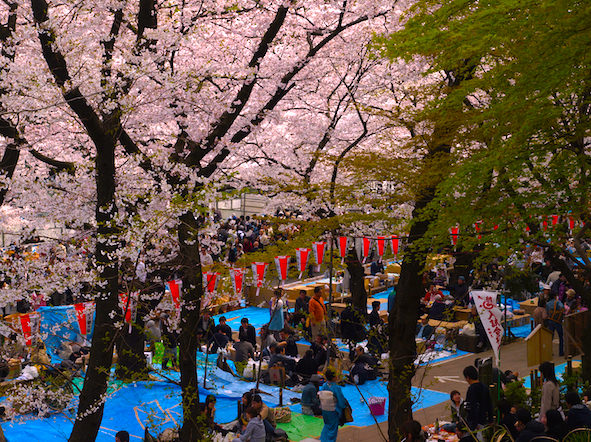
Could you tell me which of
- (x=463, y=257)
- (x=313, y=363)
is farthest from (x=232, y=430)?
(x=463, y=257)

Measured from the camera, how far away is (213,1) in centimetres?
1042

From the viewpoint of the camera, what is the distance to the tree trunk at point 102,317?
314 inches

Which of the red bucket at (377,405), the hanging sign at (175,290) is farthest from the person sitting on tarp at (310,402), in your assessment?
the hanging sign at (175,290)

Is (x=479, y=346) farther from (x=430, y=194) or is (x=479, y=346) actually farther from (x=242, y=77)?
(x=242, y=77)

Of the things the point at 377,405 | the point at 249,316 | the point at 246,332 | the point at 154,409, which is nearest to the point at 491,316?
the point at 377,405

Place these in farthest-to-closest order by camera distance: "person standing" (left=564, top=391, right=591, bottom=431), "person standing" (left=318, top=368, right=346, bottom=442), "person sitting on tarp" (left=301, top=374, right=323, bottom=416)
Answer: "person sitting on tarp" (left=301, top=374, right=323, bottom=416)
"person standing" (left=318, top=368, right=346, bottom=442)
"person standing" (left=564, top=391, right=591, bottom=431)

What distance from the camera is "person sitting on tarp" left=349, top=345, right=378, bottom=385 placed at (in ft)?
47.0

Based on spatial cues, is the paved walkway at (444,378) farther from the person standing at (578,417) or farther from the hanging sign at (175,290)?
the hanging sign at (175,290)

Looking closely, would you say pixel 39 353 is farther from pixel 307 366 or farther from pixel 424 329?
pixel 424 329

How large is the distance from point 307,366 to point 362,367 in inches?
50.3

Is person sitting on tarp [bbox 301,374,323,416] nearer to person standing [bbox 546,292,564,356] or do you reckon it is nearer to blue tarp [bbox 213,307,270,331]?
person standing [bbox 546,292,564,356]

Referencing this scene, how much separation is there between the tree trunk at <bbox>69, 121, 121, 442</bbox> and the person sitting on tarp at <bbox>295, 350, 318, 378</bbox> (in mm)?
6781

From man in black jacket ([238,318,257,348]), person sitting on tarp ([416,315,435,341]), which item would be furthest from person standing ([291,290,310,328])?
person sitting on tarp ([416,315,435,341])

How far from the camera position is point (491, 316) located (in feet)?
29.9
